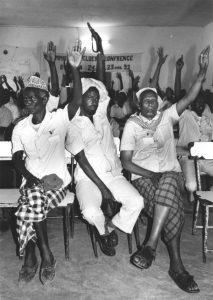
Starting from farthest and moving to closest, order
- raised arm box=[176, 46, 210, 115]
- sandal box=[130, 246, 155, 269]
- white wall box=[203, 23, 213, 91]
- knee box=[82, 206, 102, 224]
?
white wall box=[203, 23, 213, 91] < raised arm box=[176, 46, 210, 115] < knee box=[82, 206, 102, 224] < sandal box=[130, 246, 155, 269]

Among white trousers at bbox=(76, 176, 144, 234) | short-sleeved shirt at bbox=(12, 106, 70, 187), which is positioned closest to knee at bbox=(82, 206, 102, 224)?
white trousers at bbox=(76, 176, 144, 234)

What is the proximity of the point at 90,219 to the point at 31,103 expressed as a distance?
1.09 meters

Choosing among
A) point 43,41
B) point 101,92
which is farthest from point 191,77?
point 101,92

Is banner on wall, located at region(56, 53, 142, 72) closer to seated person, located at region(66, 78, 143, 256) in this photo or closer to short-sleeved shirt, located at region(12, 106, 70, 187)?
seated person, located at region(66, 78, 143, 256)

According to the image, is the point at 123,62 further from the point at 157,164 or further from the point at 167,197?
the point at 167,197

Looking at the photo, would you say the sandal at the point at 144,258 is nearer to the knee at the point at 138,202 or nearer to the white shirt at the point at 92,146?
the knee at the point at 138,202

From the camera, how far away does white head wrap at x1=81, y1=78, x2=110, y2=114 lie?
11.5ft

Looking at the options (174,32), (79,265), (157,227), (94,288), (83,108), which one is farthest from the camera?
(174,32)

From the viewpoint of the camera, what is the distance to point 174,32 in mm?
10289

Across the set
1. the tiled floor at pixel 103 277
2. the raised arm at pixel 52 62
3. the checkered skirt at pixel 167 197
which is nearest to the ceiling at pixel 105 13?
the raised arm at pixel 52 62

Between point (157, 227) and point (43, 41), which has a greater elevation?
point (43, 41)

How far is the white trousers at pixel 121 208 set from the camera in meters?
3.14

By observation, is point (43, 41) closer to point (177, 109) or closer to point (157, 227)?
point (177, 109)

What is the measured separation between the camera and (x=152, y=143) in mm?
3443
